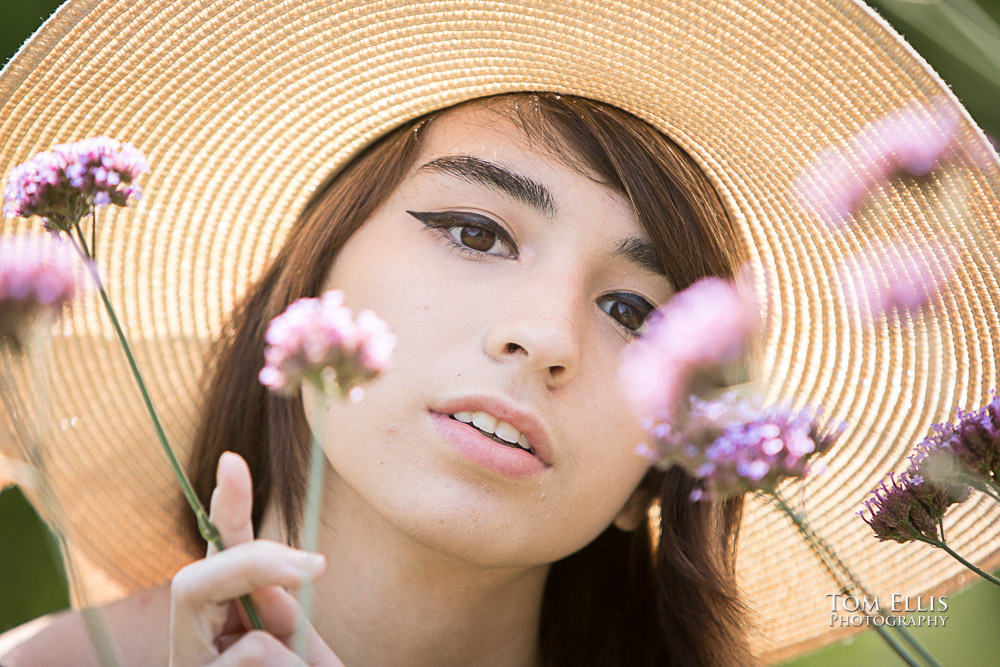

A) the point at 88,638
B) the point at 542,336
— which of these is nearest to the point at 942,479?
the point at 542,336

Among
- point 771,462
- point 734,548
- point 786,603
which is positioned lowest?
point 786,603

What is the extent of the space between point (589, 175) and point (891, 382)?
55 cm

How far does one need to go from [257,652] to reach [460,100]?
0.80 meters

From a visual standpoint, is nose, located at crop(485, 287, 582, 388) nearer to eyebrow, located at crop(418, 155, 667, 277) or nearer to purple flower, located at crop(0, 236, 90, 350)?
eyebrow, located at crop(418, 155, 667, 277)

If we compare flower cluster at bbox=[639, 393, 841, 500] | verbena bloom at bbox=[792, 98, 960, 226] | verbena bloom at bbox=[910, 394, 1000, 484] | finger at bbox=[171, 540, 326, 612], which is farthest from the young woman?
verbena bloom at bbox=[910, 394, 1000, 484]

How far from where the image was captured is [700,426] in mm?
496

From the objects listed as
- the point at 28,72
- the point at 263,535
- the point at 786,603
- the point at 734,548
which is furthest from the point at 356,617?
the point at 28,72

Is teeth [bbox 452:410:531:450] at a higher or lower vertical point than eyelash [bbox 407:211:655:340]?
lower

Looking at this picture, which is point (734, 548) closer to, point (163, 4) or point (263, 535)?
point (263, 535)

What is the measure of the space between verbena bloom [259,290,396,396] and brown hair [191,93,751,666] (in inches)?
26.9

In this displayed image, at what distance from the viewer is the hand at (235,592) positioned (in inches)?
24.2

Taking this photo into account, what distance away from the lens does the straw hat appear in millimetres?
1113

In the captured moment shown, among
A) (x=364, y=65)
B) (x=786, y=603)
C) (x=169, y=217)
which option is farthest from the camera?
(x=786, y=603)

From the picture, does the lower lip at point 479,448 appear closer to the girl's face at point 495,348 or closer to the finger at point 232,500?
the girl's face at point 495,348
